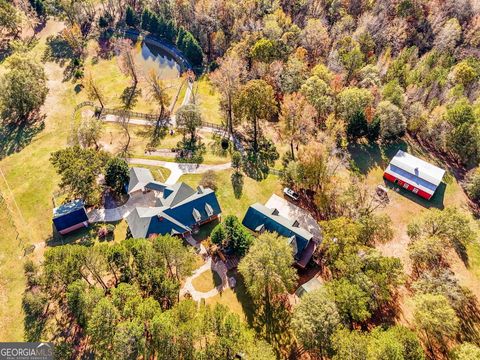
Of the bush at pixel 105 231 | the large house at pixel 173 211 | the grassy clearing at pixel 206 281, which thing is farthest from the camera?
the bush at pixel 105 231

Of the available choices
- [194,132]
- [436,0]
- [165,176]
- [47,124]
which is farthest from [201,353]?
[436,0]

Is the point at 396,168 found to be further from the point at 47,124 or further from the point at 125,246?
the point at 47,124

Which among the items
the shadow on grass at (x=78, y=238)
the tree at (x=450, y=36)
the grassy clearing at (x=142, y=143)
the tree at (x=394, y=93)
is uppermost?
the tree at (x=450, y=36)

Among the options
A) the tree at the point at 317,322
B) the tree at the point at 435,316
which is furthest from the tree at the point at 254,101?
the tree at the point at 435,316

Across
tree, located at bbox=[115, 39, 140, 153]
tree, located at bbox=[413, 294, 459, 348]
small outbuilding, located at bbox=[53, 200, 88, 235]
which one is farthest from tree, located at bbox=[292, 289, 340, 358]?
tree, located at bbox=[115, 39, 140, 153]

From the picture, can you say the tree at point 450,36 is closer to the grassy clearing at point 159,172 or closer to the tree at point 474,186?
the tree at point 474,186

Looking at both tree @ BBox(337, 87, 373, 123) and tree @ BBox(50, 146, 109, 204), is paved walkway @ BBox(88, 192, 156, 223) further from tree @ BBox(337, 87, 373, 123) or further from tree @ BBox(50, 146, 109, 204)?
tree @ BBox(337, 87, 373, 123)
